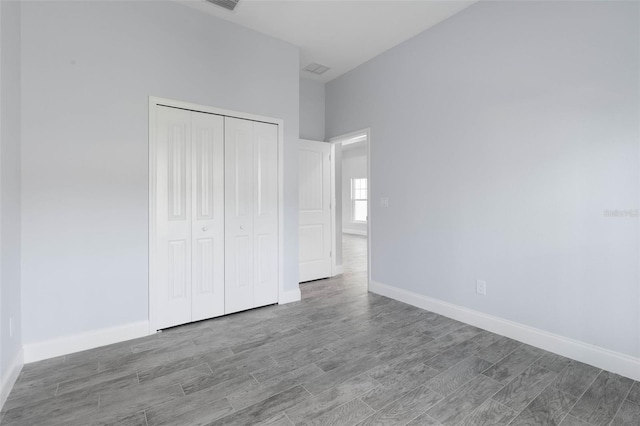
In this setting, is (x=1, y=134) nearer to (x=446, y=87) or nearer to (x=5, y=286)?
(x=5, y=286)

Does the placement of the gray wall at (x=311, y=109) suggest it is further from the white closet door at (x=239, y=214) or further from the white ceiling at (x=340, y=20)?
the white closet door at (x=239, y=214)

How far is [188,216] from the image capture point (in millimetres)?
2938

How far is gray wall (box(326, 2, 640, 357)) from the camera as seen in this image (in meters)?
2.12

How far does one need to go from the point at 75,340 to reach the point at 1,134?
5.33ft

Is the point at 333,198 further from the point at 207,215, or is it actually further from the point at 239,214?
the point at 207,215

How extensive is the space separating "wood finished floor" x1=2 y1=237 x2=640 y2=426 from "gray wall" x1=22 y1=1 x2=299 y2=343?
0.47 meters

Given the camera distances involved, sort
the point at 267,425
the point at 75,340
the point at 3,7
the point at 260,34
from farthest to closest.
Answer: the point at 260,34 → the point at 75,340 → the point at 3,7 → the point at 267,425

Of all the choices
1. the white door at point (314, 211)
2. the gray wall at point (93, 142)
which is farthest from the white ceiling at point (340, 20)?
the white door at point (314, 211)

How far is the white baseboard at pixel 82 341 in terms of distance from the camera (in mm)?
2279

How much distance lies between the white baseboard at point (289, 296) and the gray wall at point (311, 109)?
237cm

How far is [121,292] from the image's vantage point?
2629 mm

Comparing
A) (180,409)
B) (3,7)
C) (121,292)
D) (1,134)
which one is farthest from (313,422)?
(3,7)

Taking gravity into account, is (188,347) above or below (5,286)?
below

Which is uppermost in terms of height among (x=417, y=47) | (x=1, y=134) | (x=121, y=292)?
(x=417, y=47)
